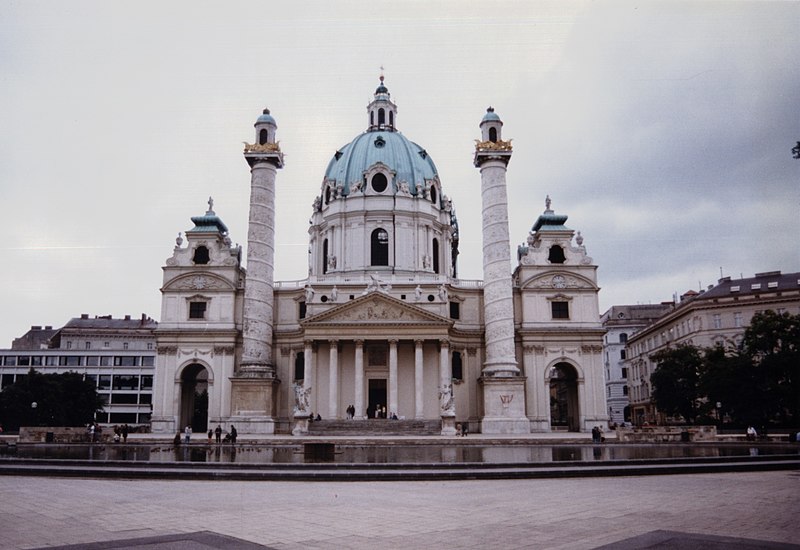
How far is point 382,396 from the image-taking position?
52.3 m

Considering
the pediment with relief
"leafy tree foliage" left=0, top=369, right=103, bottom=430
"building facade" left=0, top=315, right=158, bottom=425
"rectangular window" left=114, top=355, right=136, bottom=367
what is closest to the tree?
the pediment with relief

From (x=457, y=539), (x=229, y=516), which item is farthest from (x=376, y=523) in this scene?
(x=229, y=516)

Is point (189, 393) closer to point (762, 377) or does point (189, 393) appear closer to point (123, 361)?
point (123, 361)

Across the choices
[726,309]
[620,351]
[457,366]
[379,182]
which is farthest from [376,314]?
[620,351]

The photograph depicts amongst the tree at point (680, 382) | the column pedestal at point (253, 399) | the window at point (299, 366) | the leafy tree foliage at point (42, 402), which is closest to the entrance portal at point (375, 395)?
the window at point (299, 366)

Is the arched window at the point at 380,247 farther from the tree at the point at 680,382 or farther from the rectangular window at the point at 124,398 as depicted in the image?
the rectangular window at the point at 124,398

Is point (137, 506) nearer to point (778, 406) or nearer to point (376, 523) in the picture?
point (376, 523)

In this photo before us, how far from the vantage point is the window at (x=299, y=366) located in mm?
53469

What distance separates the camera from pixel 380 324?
50.2 m

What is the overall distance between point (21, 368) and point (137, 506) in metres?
78.9

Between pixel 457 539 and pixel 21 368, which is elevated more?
pixel 21 368

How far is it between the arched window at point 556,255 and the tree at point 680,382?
1111 centimetres

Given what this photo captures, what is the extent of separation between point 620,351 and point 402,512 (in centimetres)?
8170

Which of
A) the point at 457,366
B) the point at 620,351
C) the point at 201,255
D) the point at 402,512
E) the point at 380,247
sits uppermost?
the point at 380,247
